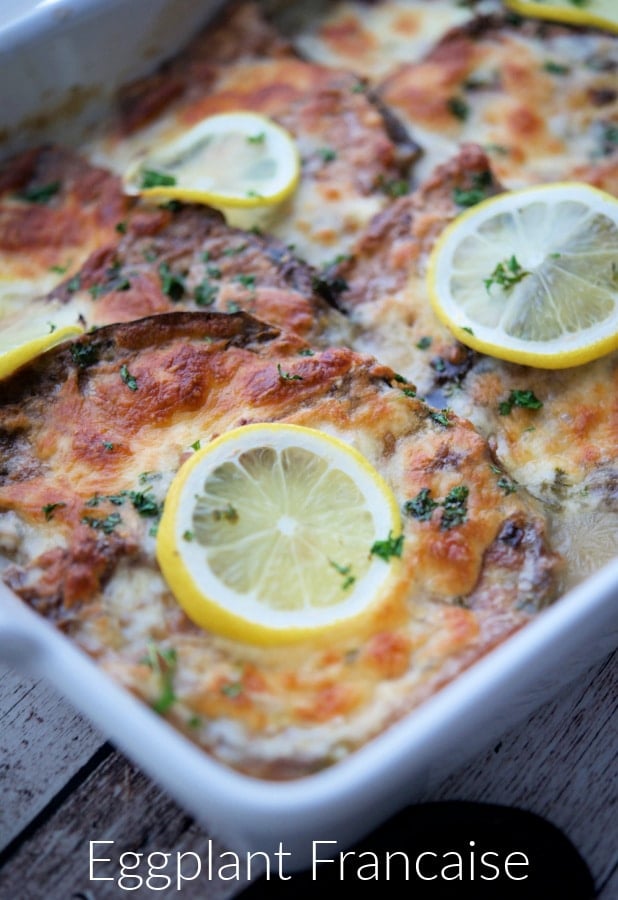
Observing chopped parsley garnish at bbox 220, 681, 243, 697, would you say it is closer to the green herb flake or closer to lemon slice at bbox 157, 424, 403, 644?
the green herb flake

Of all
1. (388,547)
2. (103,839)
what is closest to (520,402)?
(388,547)

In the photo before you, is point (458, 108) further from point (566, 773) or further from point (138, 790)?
point (138, 790)

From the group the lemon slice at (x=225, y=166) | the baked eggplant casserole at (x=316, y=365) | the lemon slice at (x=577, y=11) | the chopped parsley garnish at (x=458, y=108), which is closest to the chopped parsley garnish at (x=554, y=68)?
the baked eggplant casserole at (x=316, y=365)

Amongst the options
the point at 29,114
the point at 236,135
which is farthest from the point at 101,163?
the point at 236,135

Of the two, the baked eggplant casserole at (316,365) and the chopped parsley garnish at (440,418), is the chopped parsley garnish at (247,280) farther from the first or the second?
the chopped parsley garnish at (440,418)

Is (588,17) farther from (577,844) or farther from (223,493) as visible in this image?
(577,844)

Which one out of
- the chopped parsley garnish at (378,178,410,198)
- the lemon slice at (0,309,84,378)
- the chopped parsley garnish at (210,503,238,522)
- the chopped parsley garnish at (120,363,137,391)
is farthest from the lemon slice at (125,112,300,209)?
the chopped parsley garnish at (210,503,238,522)

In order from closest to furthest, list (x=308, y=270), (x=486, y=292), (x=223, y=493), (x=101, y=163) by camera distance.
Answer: (x=223, y=493)
(x=486, y=292)
(x=308, y=270)
(x=101, y=163)
